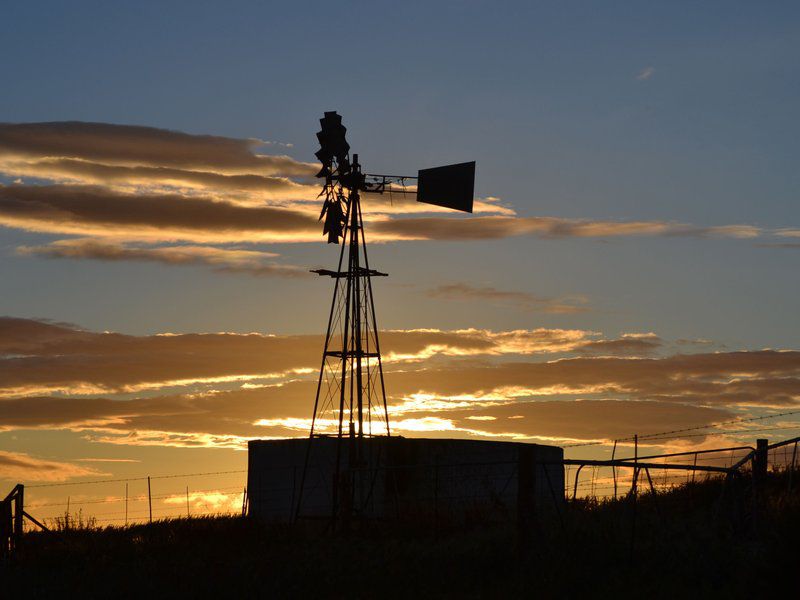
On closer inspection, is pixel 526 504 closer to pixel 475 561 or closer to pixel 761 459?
pixel 475 561

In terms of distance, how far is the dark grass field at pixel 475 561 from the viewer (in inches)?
853

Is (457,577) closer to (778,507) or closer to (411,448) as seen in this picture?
(778,507)

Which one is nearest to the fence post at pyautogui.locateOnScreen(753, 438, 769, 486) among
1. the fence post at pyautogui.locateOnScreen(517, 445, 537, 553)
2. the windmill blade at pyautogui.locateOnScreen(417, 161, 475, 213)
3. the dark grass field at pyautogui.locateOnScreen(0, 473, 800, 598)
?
the dark grass field at pyautogui.locateOnScreen(0, 473, 800, 598)

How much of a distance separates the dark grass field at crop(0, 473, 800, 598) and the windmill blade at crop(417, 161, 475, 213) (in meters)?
11.5

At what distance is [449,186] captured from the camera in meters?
39.1

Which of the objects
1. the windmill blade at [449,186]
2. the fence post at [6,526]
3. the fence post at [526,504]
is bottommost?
the fence post at [6,526]

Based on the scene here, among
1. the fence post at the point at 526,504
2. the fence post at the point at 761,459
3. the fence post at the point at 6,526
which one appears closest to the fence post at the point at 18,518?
the fence post at the point at 6,526

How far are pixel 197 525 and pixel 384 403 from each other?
327 inches

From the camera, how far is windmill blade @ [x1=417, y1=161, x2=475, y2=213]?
1523 inches

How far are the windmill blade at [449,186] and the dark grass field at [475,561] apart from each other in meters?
11.5

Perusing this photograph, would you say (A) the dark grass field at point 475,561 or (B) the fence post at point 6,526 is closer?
(A) the dark grass field at point 475,561

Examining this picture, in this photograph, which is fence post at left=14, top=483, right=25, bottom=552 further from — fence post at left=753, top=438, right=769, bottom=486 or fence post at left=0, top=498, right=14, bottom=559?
fence post at left=753, top=438, right=769, bottom=486

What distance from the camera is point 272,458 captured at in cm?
4469

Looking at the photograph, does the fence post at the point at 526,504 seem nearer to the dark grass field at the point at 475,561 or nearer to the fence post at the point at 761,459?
the dark grass field at the point at 475,561
